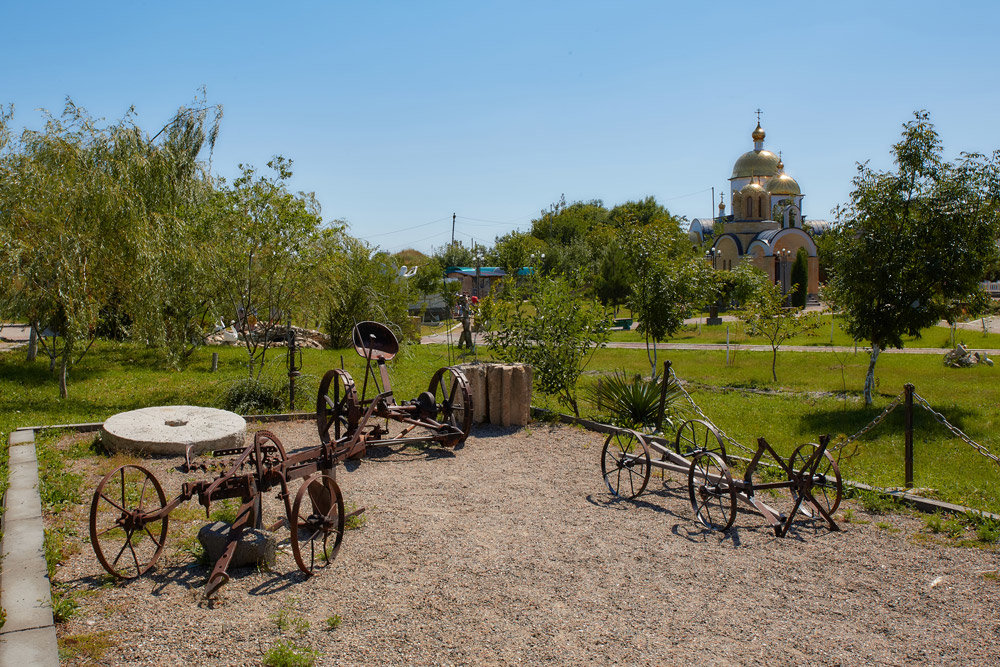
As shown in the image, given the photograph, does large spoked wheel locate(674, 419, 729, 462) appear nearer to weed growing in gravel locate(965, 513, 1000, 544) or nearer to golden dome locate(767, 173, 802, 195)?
weed growing in gravel locate(965, 513, 1000, 544)

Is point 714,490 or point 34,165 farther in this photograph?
point 34,165

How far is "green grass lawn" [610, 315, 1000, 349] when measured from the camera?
23.7 meters

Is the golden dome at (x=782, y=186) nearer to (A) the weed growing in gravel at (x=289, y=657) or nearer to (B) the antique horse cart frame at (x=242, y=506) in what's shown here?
(B) the antique horse cart frame at (x=242, y=506)

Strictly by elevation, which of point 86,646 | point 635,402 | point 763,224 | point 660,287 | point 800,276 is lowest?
point 86,646

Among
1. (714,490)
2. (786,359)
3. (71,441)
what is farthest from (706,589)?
(786,359)

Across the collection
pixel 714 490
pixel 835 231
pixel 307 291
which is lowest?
pixel 714 490

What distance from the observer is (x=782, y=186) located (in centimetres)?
6122

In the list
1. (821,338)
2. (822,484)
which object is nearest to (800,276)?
(821,338)

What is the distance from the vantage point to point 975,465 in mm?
8727

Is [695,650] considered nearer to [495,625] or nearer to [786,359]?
[495,625]

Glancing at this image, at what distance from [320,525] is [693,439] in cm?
381

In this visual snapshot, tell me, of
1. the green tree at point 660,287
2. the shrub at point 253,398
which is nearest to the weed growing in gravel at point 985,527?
the shrub at point 253,398

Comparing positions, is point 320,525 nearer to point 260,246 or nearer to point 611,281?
point 260,246

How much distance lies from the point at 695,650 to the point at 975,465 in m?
6.50
